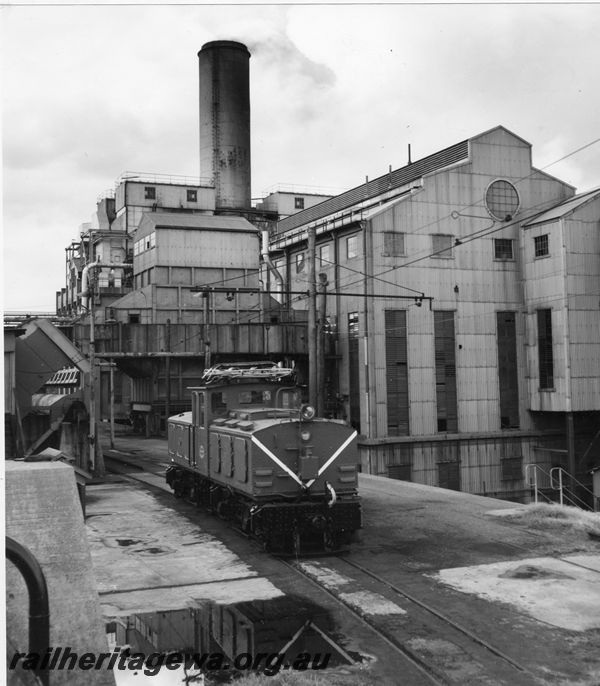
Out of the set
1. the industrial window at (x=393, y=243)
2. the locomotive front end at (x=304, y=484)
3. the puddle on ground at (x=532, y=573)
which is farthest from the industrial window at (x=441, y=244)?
the puddle on ground at (x=532, y=573)

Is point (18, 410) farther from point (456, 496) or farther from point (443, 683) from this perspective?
point (443, 683)

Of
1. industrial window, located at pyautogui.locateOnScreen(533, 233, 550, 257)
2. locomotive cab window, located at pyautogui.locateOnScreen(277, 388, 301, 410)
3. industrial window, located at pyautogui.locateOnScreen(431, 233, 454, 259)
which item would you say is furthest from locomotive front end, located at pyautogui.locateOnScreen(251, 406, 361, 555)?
industrial window, located at pyautogui.locateOnScreen(533, 233, 550, 257)

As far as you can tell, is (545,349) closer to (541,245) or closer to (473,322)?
(473,322)

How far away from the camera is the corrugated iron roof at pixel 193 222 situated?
48281 millimetres

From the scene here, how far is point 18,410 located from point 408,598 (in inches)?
459

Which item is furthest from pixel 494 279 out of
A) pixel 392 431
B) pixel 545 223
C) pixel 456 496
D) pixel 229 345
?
pixel 456 496

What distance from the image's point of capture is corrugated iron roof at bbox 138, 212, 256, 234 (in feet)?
158

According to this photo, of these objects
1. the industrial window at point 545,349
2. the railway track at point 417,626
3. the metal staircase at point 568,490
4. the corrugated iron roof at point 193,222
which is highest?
the corrugated iron roof at point 193,222

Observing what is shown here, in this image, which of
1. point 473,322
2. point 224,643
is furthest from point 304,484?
point 473,322

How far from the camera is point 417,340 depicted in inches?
1329

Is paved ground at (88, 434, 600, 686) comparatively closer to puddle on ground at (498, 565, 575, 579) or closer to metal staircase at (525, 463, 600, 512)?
puddle on ground at (498, 565, 575, 579)

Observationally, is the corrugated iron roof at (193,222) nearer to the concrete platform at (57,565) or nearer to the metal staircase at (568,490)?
the metal staircase at (568,490)

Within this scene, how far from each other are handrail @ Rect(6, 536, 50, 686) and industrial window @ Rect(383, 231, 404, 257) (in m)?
28.6

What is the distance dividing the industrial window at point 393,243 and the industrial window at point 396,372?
2792mm
